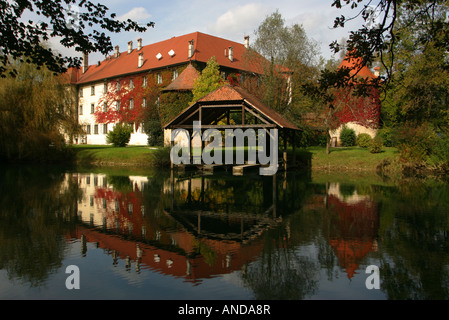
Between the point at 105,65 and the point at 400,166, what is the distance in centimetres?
3892

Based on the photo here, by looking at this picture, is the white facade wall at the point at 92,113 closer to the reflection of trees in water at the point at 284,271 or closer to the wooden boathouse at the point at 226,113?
the wooden boathouse at the point at 226,113

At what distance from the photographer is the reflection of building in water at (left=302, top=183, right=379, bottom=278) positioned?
253 inches

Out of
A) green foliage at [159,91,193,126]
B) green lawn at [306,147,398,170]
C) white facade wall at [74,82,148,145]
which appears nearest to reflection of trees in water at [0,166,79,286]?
green lawn at [306,147,398,170]

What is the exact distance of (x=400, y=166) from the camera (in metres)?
24.0

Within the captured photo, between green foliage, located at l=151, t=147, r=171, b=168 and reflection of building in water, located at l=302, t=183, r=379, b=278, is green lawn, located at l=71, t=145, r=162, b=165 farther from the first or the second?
reflection of building in water, located at l=302, t=183, r=379, b=278

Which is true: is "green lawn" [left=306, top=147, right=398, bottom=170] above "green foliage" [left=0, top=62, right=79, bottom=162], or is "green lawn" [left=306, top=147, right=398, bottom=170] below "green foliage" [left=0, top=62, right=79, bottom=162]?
below

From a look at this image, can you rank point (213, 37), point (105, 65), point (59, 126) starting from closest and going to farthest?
1. point (59, 126)
2. point (213, 37)
3. point (105, 65)

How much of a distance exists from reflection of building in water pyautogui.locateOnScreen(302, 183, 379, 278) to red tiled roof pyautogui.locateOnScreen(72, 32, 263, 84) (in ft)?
77.3

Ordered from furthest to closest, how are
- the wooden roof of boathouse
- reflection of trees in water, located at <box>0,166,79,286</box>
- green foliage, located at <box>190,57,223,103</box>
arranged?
green foliage, located at <box>190,57,223,103</box>
the wooden roof of boathouse
reflection of trees in water, located at <box>0,166,79,286</box>

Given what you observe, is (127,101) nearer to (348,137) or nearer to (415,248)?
(348,137)

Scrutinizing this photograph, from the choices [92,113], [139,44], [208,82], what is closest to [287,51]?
[208,82]

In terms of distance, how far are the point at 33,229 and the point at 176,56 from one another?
34.2 metres
